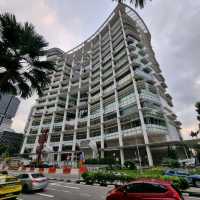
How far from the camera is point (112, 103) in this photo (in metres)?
49.0

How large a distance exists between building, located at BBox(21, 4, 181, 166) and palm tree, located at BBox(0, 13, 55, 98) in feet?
93.1

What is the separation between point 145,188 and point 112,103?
42210mm

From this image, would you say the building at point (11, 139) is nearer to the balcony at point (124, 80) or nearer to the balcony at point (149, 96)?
the balcony at point (124, 80)

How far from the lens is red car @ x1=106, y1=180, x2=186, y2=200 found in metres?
6.39

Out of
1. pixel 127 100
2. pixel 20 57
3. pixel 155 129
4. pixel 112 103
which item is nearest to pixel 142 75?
pixel 127 100

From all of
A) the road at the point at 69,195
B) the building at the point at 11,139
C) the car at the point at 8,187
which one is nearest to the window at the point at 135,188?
the road at the point at 69,195

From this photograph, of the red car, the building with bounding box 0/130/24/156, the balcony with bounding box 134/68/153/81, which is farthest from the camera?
the building with bounding box 0/130/24/156

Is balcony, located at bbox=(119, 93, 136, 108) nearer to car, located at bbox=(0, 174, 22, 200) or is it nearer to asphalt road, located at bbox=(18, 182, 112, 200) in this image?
asphalt road, located at bbox=(18, 182, 112, 200)

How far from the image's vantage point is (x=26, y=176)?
13.0 metres

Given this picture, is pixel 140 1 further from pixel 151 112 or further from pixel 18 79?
pixel 151 112

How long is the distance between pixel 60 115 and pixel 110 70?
87.3ft

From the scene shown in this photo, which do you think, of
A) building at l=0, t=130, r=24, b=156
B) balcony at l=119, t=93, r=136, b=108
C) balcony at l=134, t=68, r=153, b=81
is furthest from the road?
building at l=0, t=130, r=24, b=156

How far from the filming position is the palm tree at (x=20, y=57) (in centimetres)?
930

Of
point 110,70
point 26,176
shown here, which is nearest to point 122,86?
point 110,70
